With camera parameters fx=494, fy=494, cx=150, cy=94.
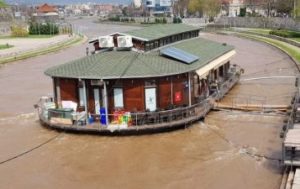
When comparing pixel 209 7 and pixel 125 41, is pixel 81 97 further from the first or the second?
pixel 209 7

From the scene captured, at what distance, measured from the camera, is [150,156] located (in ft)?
71.2

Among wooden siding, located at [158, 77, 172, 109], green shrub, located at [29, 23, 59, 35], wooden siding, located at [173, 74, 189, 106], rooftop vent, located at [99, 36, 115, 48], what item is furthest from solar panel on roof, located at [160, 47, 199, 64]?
green shrub, located at [29, 23, 59, 35]

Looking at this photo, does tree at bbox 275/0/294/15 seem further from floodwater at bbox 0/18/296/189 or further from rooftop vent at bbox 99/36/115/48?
rooftop vent at bbox 99/36/115/48

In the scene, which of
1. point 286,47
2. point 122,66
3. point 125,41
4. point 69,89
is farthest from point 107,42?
point 286,47

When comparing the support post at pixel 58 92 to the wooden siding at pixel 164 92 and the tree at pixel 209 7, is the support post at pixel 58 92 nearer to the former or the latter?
the wooden siding at pixel 164 92

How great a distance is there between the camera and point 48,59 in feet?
212

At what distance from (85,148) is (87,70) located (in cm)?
454

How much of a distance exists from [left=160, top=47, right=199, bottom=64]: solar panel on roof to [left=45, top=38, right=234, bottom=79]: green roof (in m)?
0.23

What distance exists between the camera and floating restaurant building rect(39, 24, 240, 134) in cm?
2458

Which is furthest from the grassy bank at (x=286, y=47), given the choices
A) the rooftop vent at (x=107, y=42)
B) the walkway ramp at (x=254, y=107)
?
the rooftop vent at (x=107, y=42)

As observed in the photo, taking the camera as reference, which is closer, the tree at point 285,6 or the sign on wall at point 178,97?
the sign on wall at point 178,97

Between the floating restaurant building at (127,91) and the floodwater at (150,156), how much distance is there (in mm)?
726

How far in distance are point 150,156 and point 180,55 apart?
27.4 feet

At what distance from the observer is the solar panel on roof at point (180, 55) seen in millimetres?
27581
